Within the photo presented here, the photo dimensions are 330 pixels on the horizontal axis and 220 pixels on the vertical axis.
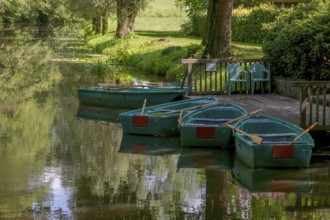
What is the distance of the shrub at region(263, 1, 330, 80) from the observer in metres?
19.1

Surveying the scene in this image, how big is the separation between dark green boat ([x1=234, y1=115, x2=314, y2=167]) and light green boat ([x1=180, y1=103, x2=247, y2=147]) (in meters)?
0.88

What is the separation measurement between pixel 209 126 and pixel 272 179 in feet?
9.38

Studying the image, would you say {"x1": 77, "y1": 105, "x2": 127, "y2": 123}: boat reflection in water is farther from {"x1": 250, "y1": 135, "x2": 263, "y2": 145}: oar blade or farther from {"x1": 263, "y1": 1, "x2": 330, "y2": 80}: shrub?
{"x1": 250, "y1": 135, "x2": 263, "y2": 145}: oar blade

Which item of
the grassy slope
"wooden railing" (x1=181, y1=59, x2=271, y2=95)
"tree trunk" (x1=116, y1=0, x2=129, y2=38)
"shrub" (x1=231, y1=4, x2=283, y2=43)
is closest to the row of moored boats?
"wooden railing" (x1=181, y1=59, x2=271, y2=95)

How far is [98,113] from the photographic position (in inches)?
859

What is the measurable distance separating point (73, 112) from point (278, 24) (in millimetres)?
6885

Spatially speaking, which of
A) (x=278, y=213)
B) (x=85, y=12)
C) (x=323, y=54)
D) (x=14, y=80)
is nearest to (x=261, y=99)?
(x=323, y=54)

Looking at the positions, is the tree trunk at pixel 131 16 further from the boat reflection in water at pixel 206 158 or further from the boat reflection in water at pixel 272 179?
the boat reflection in water at pixel 272 179

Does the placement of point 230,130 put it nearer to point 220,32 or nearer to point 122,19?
point 220,32

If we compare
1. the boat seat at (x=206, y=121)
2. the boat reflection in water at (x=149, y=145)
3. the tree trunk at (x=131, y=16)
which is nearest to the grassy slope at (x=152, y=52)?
the tree trunk at (x=131, y=16)

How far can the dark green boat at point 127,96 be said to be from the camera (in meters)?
21.7

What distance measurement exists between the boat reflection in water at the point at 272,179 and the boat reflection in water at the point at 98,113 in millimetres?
7340

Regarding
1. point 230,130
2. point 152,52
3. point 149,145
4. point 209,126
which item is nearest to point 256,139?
point 230,130

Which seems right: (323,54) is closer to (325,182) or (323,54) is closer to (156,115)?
(156,115)
